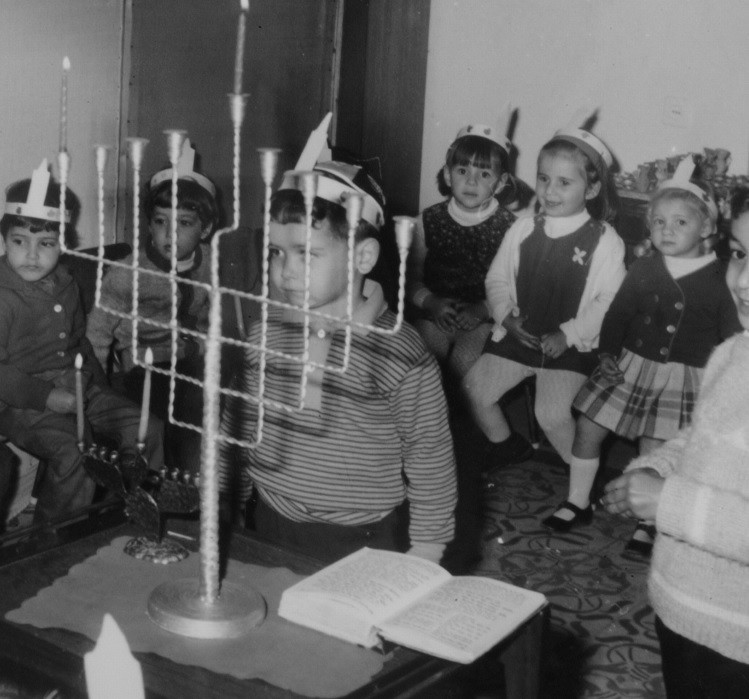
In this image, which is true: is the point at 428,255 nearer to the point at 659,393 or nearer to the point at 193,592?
the point at 659,393

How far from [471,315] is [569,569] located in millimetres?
1081

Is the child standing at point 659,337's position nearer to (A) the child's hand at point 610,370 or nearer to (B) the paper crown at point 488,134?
(A) the child's hand at point 610,370

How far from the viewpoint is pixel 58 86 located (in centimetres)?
295

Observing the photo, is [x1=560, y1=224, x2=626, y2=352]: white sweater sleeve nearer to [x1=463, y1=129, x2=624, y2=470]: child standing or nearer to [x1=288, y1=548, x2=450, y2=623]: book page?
[x1=463, y1=129, x2=624, y2=470]: child standing

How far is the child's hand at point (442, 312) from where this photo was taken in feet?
11.6

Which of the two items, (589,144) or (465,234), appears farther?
(465,234)

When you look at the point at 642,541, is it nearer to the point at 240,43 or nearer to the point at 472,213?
the point at 472,213

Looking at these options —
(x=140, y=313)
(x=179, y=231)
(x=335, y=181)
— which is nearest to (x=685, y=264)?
(x=179, y=231)

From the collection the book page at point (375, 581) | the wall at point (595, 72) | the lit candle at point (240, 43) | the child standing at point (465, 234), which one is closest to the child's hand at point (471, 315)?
the child standing at point (465, 234)

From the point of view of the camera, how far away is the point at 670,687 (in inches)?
56.8

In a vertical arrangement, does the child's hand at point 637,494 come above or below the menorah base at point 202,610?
above

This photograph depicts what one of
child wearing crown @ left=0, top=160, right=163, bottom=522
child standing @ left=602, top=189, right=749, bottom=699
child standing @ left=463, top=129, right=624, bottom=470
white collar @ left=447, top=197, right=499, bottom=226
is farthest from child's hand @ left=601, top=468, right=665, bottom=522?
white collar @ left=447, top=197, right=499, bottom=226

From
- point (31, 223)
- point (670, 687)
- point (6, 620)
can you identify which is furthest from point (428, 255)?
point (6, 620)

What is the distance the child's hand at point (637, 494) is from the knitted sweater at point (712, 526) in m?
0.03
